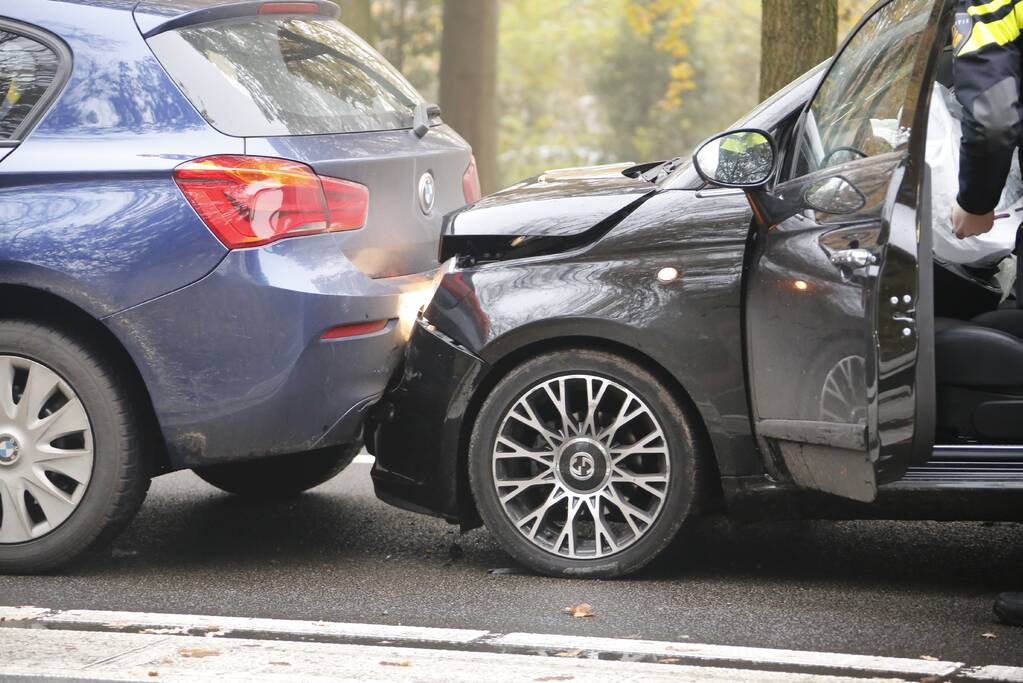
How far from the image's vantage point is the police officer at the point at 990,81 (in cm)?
390

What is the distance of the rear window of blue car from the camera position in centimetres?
473

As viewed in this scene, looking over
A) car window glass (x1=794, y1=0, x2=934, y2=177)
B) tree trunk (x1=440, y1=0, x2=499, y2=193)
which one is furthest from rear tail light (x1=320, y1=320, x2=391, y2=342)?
tree trunk (x1=440, y1=0, x2=499, y2=193)

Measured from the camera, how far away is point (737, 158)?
175 inches

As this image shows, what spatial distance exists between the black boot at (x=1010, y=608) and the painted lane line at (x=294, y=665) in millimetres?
667

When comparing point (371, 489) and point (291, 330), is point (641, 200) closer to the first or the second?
point (291, 330)

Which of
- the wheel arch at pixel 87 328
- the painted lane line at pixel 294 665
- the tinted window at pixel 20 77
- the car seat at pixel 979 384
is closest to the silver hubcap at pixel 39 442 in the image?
the wheel arch at pixel 87 328

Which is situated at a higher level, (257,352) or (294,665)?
(257,352)

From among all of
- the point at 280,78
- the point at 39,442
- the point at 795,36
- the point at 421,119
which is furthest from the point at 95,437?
the point at 795,36

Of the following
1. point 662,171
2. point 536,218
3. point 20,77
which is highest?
point 20,77

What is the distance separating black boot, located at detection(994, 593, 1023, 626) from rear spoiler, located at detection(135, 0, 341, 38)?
121 inches

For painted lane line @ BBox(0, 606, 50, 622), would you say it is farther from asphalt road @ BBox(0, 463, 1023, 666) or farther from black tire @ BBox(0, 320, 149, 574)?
black tire @ BBox(0, 320, 149, 574)

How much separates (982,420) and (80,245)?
279 centimetres

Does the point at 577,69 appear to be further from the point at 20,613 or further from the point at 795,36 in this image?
the point at 20,613

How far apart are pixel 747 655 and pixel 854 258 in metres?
1.11
